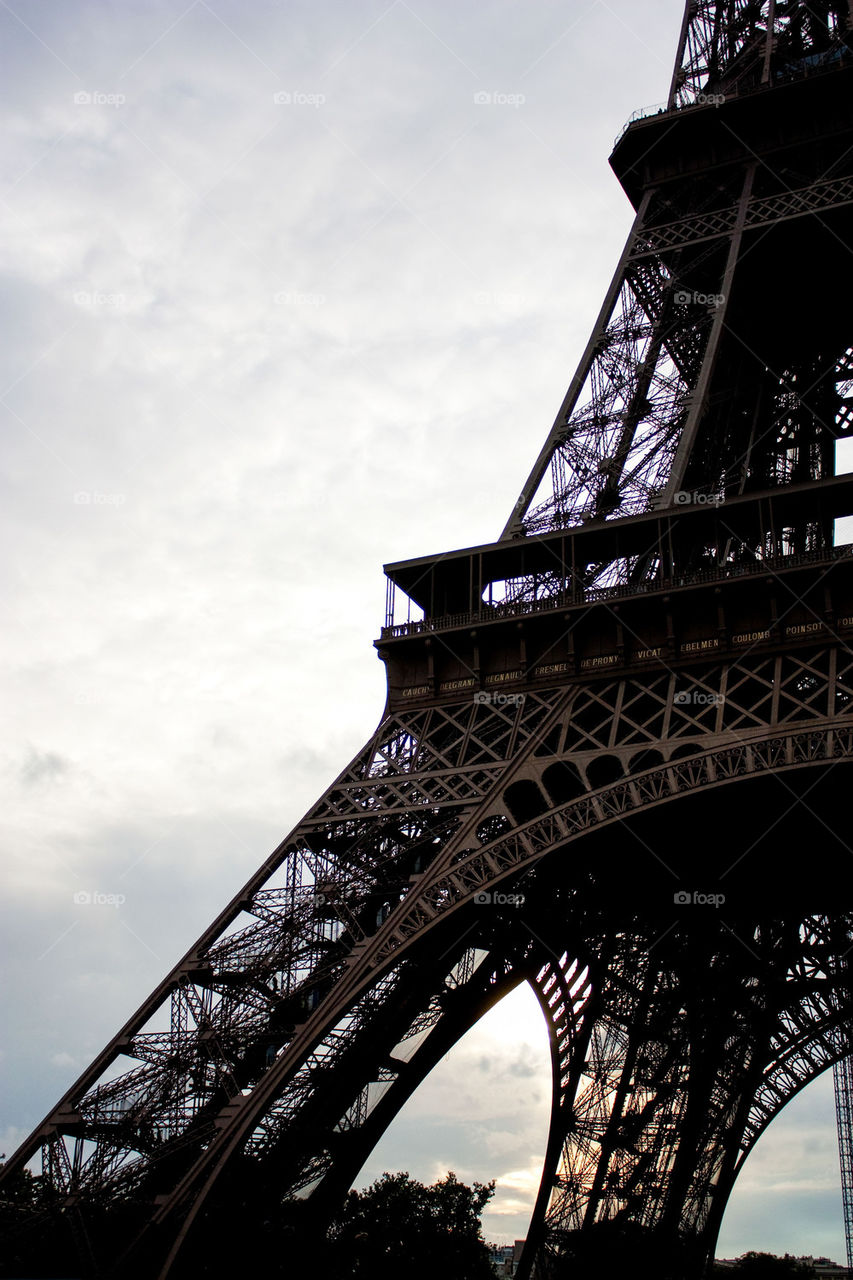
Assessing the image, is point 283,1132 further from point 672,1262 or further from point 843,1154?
point 843,1154

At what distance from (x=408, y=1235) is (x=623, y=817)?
1631 cm

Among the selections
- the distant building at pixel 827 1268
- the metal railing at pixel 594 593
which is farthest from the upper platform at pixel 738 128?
the distant building at pixel 827 1268

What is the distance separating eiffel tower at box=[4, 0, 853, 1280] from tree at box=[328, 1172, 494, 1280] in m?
3.13

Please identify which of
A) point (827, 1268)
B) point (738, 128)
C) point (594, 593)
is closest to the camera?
point (594, 593)

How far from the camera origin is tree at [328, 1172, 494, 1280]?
32625mm

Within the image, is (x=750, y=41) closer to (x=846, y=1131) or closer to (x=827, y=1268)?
(x=846, y=1131)

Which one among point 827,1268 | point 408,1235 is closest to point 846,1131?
point 408,1235

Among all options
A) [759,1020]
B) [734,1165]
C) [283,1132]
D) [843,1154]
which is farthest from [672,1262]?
[843,1154]

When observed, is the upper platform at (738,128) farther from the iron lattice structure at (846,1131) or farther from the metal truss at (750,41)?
the iron lattice structure at (846,1131)

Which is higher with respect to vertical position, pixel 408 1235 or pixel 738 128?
pixel 738 128

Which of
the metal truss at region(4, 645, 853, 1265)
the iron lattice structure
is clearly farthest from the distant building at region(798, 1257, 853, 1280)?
the metal truss at region(4, 645, 853, 1265)

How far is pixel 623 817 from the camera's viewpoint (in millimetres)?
24859

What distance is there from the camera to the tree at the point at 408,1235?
32625 millimetres

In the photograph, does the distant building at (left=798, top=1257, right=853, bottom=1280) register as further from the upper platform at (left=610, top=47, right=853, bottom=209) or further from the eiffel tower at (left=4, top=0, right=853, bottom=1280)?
the upper platform at (left=610, top=47, right=853, bottom=209)
